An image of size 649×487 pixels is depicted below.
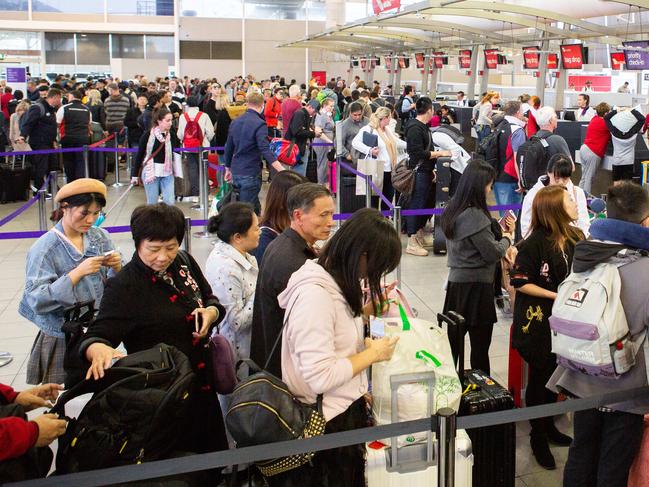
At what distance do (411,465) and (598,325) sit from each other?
96 centimetres

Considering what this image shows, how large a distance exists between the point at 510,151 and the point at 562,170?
3.01 m

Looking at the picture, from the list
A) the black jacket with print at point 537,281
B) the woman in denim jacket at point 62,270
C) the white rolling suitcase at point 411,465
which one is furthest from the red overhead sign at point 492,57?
Result: the white rolling suitcase at point 411,465

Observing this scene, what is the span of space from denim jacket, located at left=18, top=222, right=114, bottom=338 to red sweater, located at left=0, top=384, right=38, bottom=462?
1.26 m

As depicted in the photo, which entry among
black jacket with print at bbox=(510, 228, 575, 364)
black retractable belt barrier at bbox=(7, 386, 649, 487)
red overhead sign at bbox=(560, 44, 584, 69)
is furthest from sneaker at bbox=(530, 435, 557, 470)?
red overhead sign at bbox=(560, 44, 584, 69)

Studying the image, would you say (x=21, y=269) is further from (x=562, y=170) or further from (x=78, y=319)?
(x=562, y=170)

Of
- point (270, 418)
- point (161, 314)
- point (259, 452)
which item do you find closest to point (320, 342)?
point (270, 418)

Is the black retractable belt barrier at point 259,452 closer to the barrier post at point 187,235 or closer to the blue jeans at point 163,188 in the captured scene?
the barrier post at point 187,235

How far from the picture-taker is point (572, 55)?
52.6 ft

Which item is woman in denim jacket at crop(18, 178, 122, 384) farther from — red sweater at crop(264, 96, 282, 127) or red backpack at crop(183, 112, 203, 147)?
red sweater at crop(264, 96, 282, 127)

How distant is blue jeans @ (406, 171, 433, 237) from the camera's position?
8797mm

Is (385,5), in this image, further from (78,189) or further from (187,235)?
(78,189)

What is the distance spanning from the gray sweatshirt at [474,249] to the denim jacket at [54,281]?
214 cm

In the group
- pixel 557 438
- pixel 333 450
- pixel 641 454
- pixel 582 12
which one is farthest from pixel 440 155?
pixel 582 12

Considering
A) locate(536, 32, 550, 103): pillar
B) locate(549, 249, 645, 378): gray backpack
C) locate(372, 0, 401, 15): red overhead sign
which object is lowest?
locate(549, 249, 645, 378): gray backpack
